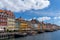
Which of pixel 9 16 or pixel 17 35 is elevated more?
pixel 9 16

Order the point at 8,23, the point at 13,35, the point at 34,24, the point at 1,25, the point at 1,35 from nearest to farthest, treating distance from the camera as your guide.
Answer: the point at 1,35, the point at 13,35, the point at 1,25, the point at 8,23, the point at 34,24

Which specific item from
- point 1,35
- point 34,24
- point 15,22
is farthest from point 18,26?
point 1,35

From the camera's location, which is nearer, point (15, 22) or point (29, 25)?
point (15, 22)

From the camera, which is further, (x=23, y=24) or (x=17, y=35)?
(x=23, y=24)

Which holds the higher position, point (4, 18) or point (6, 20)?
point (4, 18)

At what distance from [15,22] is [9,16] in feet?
2.90

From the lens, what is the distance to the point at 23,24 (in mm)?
15734

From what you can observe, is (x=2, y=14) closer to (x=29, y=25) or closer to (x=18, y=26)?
(x=18, y=26)

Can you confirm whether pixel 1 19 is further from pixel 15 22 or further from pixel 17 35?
pixel 17 35

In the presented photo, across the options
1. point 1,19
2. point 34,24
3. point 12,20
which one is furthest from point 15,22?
point 34,24

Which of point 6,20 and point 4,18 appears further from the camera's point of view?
point 6,20

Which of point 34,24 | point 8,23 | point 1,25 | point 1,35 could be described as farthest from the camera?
point 34,24

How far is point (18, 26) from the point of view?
49.1 ft

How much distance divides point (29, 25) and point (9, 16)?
272cm
